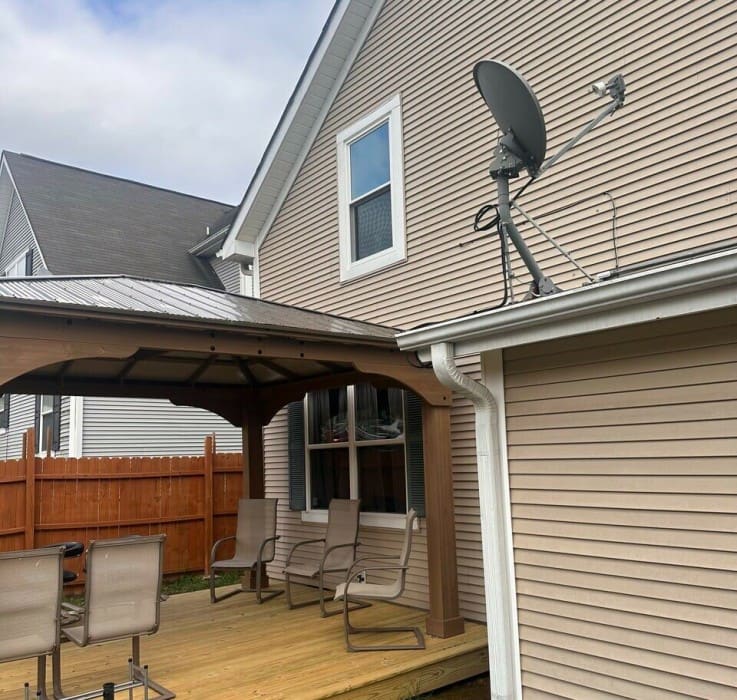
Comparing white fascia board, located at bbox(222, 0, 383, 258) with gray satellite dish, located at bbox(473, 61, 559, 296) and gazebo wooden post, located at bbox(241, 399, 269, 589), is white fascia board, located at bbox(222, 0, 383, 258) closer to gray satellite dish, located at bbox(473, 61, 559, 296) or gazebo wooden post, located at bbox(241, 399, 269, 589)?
gazebo wooden post, located at bbox(241, 399, 269, 589)

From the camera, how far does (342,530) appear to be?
6609mm

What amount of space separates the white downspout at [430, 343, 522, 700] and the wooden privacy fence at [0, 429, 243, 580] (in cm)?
617

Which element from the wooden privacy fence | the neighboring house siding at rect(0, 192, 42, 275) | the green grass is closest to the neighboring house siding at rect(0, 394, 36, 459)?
the neighboring house siding at rect(0, 192, 42, 275)

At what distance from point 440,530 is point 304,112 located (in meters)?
4.96

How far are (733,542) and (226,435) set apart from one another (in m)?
11.7

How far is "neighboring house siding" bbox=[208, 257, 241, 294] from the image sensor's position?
12.7 meters

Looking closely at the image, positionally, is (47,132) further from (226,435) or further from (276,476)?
(276,476)

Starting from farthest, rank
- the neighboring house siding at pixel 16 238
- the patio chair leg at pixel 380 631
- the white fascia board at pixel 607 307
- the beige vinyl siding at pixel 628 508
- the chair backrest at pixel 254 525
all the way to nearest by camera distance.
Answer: the neighboring house siding at pixel 16 238 → the chair backrest at pixel 254 525 → the patio chair leg at pixel 380 631 → the beige vinyl siding at pixel 628 508 → the white fascia board at pixel 607 307

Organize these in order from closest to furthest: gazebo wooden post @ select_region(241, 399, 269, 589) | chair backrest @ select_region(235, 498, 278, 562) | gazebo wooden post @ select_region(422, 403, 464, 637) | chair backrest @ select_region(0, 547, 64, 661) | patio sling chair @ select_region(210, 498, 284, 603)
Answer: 1. chair backrest @ select_region(0, 547, 64, 661)
2. gazebo wooden post @ select_region(422, 403, 464, 637)
3. patio sling chair @ select_region(210, 498, 284, 603)
4. chair backrest @ select_region(235, 498, 278, 562)
5. gazebo wooden post @ select_region(241, 399, 269, 589)

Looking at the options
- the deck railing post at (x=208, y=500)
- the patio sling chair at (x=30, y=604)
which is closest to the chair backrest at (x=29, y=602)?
the patio sling chair at (x=30, y=604)

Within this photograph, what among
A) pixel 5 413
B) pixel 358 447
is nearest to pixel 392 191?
pixel 358 447

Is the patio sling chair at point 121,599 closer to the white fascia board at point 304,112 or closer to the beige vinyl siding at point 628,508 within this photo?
the beige vinyl siding at point 628,508

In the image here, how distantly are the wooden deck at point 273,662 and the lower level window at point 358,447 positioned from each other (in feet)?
3.93

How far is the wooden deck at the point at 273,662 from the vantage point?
14.5 feet
